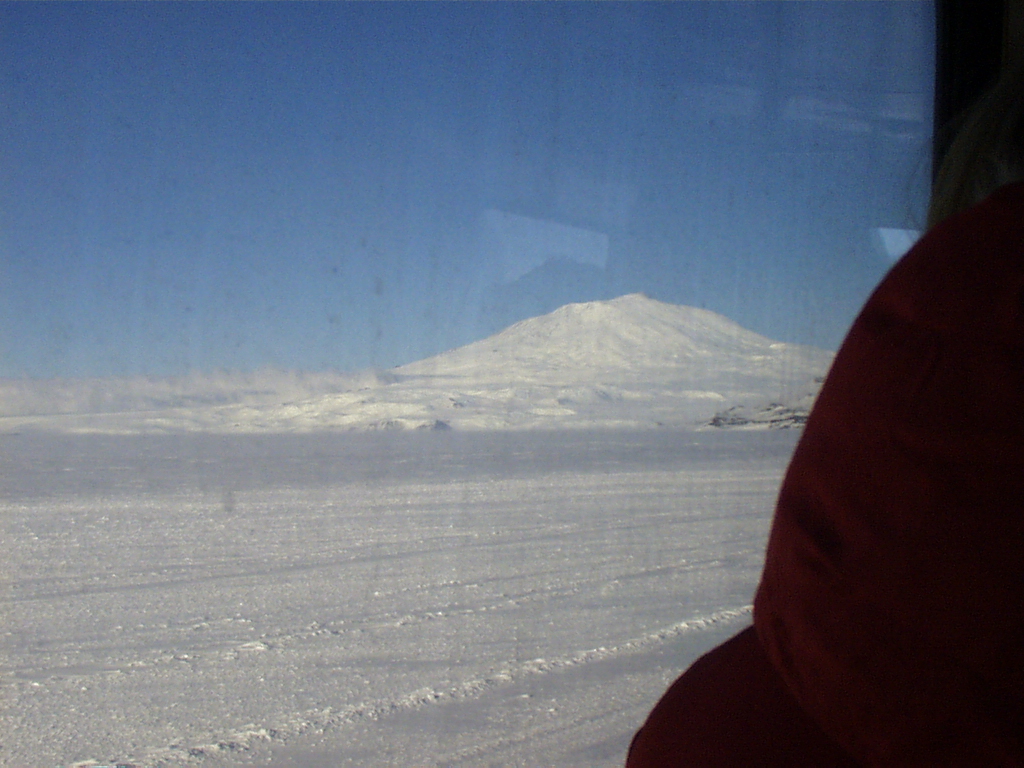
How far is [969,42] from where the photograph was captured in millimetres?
1659

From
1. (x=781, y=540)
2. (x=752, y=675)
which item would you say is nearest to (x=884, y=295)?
(x=781, y=540)

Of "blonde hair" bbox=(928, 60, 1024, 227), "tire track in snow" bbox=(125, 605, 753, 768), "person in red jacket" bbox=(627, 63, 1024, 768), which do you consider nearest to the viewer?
"person in red jacket" bbox=(627, 63, 1024, 768)

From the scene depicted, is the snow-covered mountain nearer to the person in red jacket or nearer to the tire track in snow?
the tire track in snow

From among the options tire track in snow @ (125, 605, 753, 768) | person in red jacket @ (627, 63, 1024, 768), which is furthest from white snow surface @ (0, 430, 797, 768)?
person in red jacket @ (627, 63, 1024, 768)

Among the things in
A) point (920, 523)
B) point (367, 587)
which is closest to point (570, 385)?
point (367, 587)

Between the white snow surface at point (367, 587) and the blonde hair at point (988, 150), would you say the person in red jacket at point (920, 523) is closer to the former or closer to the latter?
the blonde hair at point (988, 150)

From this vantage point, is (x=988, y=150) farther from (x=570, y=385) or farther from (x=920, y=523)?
(x=570, y=385)

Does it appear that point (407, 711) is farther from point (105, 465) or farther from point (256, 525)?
point (105, 465)

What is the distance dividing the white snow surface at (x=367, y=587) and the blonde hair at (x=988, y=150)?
1.01 meters

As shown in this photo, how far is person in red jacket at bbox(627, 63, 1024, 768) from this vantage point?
1.21 feet

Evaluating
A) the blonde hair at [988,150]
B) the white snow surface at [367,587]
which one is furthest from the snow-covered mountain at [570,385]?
the blonde hair at [988,150]

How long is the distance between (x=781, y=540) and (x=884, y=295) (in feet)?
0.47

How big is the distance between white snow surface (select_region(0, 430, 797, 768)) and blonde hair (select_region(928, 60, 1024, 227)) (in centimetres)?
101

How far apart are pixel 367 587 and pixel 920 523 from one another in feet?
5.67
